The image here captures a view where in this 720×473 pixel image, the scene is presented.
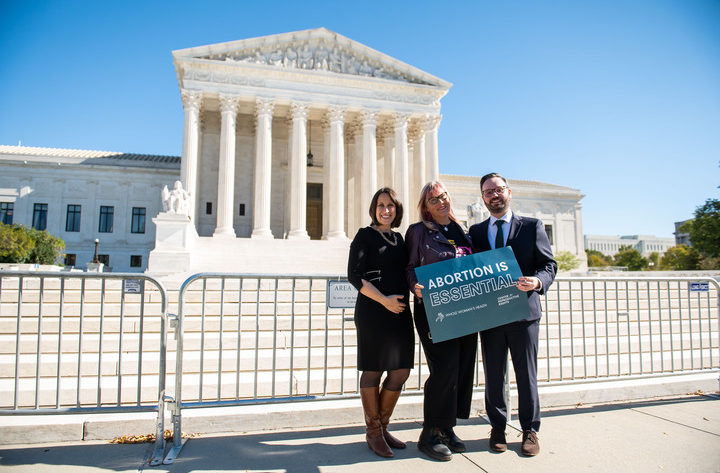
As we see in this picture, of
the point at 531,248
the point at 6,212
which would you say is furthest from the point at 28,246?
the point at 531,248

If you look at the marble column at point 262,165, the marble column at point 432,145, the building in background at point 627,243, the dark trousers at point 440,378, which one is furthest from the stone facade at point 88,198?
the building in background at point 627,243

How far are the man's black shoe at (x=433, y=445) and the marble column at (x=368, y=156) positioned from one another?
865 inches

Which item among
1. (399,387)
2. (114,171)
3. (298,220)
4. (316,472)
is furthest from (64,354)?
(114,171)

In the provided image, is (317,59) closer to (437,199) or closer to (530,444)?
(437,199)

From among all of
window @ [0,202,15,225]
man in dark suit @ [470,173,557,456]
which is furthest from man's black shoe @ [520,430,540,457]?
window @ [0,202,15,225]

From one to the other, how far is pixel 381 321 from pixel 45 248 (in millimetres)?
33771

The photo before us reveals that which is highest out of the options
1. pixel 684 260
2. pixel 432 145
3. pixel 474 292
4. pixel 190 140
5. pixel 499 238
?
pixel 432 145

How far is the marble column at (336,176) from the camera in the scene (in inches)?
988

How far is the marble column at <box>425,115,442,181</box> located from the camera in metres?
27.4

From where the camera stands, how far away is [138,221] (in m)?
34.7

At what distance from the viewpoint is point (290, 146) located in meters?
25.7

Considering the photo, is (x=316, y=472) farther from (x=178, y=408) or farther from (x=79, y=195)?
(x=79, y=195)

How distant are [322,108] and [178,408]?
23835mm

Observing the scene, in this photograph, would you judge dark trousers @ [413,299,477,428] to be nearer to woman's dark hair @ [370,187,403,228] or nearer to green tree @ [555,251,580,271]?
woman's dark hair @ [370,187,403,228]
